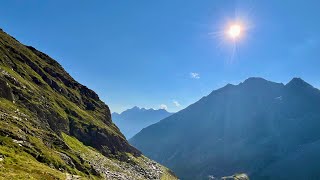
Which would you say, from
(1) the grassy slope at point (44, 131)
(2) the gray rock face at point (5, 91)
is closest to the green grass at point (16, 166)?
(1) the grassy slope at point (44, 131)

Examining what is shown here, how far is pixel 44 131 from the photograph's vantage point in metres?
104

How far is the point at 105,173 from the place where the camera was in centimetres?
11400

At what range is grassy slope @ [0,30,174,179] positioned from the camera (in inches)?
2734

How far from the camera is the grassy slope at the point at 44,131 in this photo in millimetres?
69438

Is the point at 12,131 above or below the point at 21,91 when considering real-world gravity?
below

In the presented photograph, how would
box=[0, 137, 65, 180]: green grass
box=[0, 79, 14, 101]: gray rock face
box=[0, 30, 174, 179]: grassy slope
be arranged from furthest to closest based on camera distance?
box=[0, 79, 14, 101]: gray rock face < box=[0, 30, 174, 179]: grassy slope < box=[0, 137, 65, 180]: green grass

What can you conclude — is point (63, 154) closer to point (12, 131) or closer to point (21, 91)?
point (12, 131)

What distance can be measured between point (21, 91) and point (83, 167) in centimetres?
4463

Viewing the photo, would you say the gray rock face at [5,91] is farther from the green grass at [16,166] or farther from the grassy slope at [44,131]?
the green grass at [16,166]

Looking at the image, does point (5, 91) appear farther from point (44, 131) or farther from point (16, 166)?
point (16, 166)

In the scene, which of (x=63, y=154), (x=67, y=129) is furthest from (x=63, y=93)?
(x=63, y=154)

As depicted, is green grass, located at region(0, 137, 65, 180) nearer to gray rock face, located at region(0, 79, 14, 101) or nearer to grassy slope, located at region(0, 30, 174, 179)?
grassy slope, located at region(0, 30, 174, 179)

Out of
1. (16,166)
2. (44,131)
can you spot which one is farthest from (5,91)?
(16,166)

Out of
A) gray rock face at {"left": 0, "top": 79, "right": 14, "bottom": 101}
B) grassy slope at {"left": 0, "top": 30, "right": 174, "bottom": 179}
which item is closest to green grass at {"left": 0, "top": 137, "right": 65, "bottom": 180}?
grassy slope at {"left": 0, "top": 30, "right": 174, "bottom": 179}
